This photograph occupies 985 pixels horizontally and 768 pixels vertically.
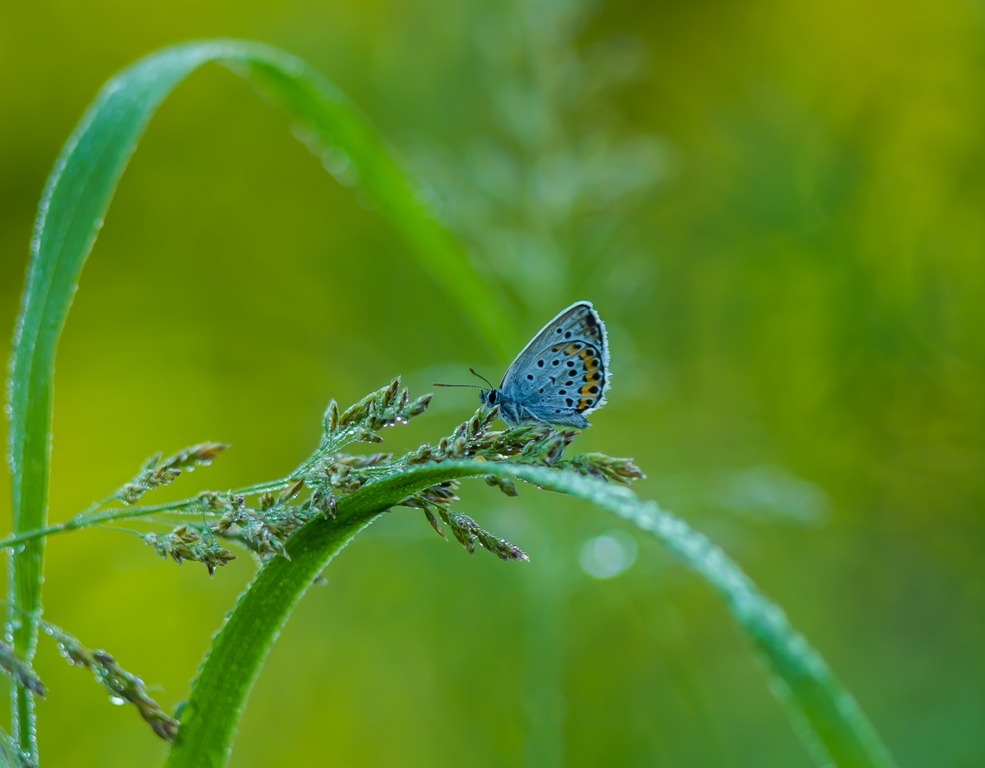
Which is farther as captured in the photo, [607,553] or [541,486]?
[607,553]

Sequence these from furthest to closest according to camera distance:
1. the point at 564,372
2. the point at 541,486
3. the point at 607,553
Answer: the point at 607,553 → the point at 564,372 → the point at 541,486

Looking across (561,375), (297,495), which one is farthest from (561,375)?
(297,495)

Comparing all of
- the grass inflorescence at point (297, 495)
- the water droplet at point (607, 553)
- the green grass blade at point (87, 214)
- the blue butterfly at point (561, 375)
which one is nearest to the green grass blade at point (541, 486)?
the grass inflorescence at point (297, 495)

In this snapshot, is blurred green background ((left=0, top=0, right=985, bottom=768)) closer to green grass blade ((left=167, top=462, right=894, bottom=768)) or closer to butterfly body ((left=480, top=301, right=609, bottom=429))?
butterfly body ((left=480, top=301, right=609, bottom=429))

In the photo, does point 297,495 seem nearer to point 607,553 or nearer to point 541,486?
point 541,486

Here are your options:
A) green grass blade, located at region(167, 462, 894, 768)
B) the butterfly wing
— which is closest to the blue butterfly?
the butterfly wing

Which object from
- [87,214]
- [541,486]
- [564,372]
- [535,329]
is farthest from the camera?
[535,329]

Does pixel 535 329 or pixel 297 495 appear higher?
pixel 535 329

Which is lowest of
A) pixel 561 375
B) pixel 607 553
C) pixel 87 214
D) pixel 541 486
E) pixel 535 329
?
pixel 541 486
